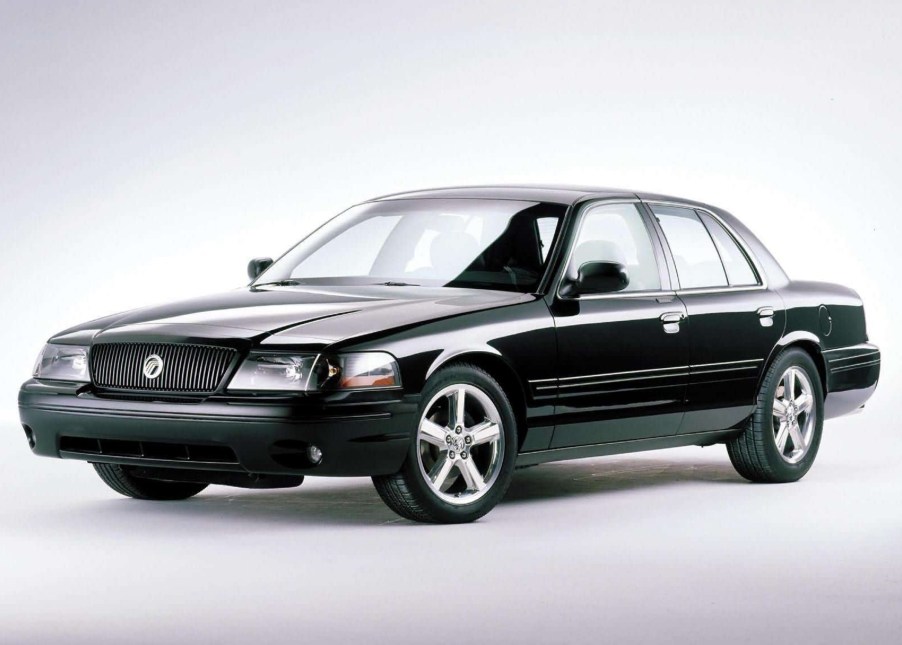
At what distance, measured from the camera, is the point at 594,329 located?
955 centimetres

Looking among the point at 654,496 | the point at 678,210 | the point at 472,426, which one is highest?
the point at 678,210

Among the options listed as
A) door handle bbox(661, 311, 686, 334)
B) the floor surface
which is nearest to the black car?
door handle bbox(661, 311, 686, 334)

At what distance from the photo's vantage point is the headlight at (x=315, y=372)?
8375 mm

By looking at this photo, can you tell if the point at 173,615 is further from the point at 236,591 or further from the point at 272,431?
the point at 272,431

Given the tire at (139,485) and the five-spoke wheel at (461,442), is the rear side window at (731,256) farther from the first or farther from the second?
the tire at (139,485)

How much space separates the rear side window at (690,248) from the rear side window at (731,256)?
46mm

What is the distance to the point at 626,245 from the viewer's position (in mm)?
10164

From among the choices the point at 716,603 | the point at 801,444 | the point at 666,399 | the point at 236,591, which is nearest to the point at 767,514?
the point at 666,399

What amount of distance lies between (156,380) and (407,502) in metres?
1.32

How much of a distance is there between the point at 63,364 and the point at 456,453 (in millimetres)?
2059

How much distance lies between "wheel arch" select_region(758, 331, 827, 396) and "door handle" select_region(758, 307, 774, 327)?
15 cm

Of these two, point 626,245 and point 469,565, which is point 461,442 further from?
point 626,245

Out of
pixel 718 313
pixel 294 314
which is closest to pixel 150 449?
pixel 294 314

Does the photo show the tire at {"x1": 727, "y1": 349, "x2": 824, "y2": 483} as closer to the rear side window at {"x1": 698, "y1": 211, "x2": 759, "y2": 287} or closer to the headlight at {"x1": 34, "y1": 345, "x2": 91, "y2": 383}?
the rear side window at {"x1": 698, "y1": 211, "x2": 759, "y2": 287}
